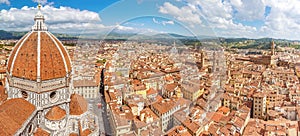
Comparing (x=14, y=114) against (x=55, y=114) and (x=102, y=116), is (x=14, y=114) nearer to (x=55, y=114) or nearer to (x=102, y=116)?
(x=55, y=114)

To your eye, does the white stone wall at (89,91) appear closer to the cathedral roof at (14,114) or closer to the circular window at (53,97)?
the circular window at (53,97)

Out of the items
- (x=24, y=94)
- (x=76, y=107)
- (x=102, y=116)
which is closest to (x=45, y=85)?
(x=24, y=94)

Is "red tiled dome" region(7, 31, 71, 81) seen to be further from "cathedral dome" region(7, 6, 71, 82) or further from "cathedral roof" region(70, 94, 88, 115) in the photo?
"cathedral roof" region(70, 94, 88, 115)

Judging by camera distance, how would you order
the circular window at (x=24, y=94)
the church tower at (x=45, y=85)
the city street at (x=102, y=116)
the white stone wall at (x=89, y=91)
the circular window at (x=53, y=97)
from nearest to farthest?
1. the church tower at (x=45, y=85)
2. the circular window at (x=24, y=94)
3. the circular window at (x=53, y=97)
4. the city street at (x=102, y=116)
5. the white stone wall at (x=89, y=91)

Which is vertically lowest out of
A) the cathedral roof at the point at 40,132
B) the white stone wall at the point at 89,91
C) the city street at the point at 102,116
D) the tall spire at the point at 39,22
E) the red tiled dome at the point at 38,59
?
the city street at the point at 102,116

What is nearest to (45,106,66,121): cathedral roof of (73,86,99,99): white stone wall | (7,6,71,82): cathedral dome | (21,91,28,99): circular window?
(21,91,28,99): circular window

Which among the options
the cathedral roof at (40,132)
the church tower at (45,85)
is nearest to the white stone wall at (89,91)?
the church tower at (45,85)

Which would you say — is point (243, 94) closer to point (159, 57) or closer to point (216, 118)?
point (216, 118)
